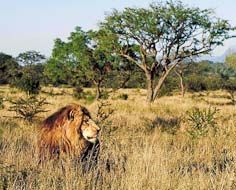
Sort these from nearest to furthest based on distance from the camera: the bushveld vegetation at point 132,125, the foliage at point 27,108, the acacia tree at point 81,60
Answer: the bushveld vegetation at point 132,125, the foliage at point 27,108, the acacia tree at point 81,60

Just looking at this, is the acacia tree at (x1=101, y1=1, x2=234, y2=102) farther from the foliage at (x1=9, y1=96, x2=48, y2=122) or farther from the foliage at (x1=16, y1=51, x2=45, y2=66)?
the foliage at (x1=16, y1=51, x2=45, y2=66)

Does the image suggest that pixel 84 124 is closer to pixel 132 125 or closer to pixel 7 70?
pixel 132 125

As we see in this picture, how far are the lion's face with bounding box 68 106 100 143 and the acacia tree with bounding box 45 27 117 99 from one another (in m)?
31.2

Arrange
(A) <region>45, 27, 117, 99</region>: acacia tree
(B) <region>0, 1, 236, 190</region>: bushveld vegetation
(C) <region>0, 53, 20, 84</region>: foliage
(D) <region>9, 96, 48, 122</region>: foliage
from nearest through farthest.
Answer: (B) <region>0, 1, 236, 190</region>: bushveld vegetation < (D) <region>9, 96, 48, 122</region>: foliage < (A) <region>45, 27, 117, 99</region>: acacia tree < (C) <region>0, 53, 20, 84</region>: foliage

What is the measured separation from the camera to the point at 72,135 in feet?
19.1

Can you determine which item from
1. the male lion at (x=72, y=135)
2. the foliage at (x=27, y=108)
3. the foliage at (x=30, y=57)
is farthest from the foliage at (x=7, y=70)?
the male lion at (x=72, y=135)

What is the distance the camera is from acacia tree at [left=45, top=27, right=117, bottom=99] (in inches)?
1592

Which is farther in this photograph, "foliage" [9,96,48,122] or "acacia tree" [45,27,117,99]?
"acacia tree" [45,27,117,99]

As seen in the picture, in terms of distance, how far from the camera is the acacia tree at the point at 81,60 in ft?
133

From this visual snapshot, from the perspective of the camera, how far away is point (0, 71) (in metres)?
68.4

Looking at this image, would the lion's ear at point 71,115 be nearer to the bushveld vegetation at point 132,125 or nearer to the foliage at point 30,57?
the bushveld vegetation at point 132,125

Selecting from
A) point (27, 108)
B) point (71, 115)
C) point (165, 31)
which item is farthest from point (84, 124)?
point (165, 31)

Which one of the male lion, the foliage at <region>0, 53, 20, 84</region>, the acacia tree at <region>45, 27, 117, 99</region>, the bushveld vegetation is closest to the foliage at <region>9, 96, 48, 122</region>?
the bushveld vegetation

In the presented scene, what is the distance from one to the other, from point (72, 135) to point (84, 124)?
20 centimetres
